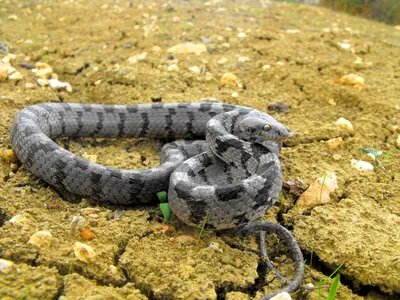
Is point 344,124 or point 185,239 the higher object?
point 344,124

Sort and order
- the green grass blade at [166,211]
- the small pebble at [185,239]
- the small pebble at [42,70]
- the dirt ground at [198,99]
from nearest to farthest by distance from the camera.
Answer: the dirt ground at [198,99], the small pebble at [185,239], the green grass blade at [166,211], the small pebble at [42,70]

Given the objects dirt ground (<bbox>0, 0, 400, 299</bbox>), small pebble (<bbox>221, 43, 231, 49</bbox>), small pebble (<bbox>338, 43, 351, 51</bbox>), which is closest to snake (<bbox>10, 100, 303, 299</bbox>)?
dirt ground (<bbox>0, 0, 400, 299</bbox>)

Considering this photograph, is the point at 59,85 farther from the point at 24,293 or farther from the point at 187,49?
the point at 24,293

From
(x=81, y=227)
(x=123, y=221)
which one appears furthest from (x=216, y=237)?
(x=81, y=227)

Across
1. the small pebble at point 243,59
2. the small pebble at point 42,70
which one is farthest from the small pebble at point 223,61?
the small pebble at point 42,70

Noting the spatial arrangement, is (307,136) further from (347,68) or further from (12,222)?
(12,222)

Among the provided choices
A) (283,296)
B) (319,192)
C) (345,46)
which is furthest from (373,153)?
(345,46)

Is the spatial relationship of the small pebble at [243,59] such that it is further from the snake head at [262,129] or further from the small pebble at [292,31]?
the snake head at [262,129]
